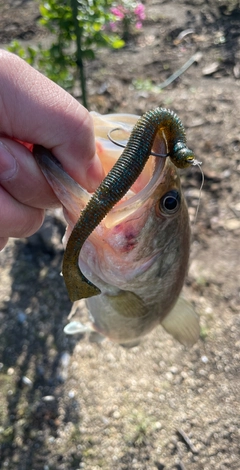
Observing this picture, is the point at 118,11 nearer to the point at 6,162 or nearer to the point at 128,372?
the point at 128,372

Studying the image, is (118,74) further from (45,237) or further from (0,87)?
(0,87)

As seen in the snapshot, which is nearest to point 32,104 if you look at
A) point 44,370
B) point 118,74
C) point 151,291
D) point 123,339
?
point 151,291

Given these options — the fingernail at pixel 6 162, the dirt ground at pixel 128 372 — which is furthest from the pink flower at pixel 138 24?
the fingernail at pixel 6 162

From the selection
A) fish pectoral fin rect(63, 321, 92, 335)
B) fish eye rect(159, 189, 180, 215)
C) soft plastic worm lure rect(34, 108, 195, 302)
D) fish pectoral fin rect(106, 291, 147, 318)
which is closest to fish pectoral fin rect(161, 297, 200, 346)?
fish pectoral fin rect(106, 291, 147, 318)

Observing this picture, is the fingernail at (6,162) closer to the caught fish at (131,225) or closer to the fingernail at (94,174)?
the caught fish at (131,225)

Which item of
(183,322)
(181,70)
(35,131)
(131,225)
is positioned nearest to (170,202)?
(131,225)
